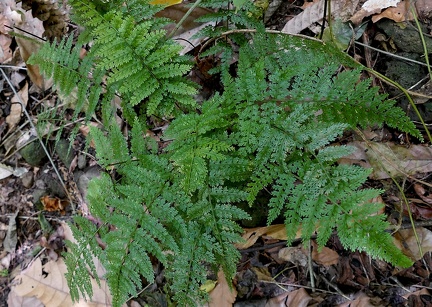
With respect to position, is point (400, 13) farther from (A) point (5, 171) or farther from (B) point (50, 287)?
(A) point (5, 171)

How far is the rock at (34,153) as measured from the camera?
142 inches

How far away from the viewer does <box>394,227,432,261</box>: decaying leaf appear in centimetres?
238

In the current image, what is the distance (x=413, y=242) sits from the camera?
95.0 inches

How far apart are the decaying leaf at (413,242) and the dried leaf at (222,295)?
3.70 ft

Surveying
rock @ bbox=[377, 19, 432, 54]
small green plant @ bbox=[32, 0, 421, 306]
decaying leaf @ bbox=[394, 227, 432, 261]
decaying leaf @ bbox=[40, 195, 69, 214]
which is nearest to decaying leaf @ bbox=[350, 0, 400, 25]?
rock @ bbox=[377, 19, 432, 54]

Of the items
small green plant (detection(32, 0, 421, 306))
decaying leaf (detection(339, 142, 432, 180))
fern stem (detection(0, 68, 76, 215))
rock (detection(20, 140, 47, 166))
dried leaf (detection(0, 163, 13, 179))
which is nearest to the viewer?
small green plant (detection(32, 0, 421, 306))

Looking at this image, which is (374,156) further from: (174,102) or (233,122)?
(174,102)

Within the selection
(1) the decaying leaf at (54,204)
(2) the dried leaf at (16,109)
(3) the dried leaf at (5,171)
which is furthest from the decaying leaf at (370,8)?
(3) the dried leaf at (5,171)

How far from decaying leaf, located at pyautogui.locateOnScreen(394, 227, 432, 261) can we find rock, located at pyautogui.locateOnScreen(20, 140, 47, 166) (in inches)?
119

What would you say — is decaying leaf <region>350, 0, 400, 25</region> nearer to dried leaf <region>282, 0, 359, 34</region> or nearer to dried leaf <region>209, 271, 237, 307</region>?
dried leaf <region>282, 0, 359, 34</region>

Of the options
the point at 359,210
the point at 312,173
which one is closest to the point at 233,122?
the point at 312,173

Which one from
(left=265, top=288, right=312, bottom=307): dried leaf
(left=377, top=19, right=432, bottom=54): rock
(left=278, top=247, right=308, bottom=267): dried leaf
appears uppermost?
(left=377, top=19, right=432, bottom=54): rock

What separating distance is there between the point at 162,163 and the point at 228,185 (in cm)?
40

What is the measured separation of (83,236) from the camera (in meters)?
2.21
